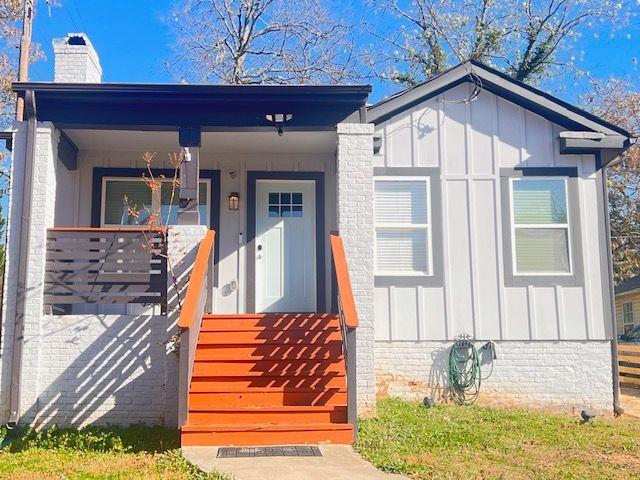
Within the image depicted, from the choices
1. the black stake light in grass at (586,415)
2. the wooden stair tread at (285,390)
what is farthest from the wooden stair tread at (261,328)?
the black stake light in grass at (586,415)

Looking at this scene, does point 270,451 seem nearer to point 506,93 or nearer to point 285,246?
point 285,246

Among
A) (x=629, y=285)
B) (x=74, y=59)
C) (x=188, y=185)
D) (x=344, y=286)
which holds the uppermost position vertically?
(x=74, y=59)

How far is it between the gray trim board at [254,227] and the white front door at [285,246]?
73 millimetres

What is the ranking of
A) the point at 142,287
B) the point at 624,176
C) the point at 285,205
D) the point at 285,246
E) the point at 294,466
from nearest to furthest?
1. the point at 294,466
2. the point at 142,287
3. the point at 285,246
4. the point at 285,205
5. the point at 624,176

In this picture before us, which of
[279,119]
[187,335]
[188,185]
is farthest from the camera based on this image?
[279,119]

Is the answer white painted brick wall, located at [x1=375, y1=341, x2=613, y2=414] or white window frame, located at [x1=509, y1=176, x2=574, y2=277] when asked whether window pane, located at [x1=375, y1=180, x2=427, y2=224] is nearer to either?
white window frame, located at [x1=509, y1=176, x2=574, y2=277]

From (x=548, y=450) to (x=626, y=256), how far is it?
15673mm

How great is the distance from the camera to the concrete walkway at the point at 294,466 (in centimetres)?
471

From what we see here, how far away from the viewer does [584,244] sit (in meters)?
8.66

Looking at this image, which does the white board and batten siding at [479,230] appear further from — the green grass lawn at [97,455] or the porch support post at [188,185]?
the green grass lawn at [97,455]

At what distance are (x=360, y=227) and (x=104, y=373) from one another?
11.0 ft

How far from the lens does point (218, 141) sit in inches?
332


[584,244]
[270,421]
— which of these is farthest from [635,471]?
[584,244]

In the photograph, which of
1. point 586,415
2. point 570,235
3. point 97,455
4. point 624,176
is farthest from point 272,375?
point 624,176
